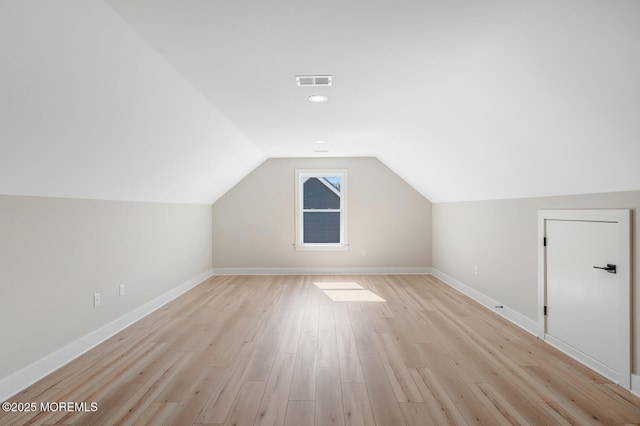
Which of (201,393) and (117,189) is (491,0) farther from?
(117,189)

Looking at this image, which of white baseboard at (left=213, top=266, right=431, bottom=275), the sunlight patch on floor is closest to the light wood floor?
the sunlight patch on floor

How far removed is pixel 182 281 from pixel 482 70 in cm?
480

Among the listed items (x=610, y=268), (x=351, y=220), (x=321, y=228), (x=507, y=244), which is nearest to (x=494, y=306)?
(x=507, y=244)

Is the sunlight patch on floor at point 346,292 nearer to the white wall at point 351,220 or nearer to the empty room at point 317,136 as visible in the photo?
the empty room at point 317,136

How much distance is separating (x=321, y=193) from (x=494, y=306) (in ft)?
13.8

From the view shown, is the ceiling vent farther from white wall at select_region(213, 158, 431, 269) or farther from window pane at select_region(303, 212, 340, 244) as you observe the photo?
window pane at select_region(303, 212, 340, 244)

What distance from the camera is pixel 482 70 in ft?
7.65

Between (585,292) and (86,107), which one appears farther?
(585,292)

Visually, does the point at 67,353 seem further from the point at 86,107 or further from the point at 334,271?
the point at 334,271

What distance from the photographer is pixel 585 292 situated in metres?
2.72

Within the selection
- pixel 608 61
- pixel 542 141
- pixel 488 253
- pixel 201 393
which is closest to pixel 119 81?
pixel 201 393

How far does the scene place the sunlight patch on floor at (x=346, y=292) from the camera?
4.62 meters

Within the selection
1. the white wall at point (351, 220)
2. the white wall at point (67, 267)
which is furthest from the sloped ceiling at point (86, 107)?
the white wall at point (351, 220)

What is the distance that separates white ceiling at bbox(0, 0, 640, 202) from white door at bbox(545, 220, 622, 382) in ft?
1.32
